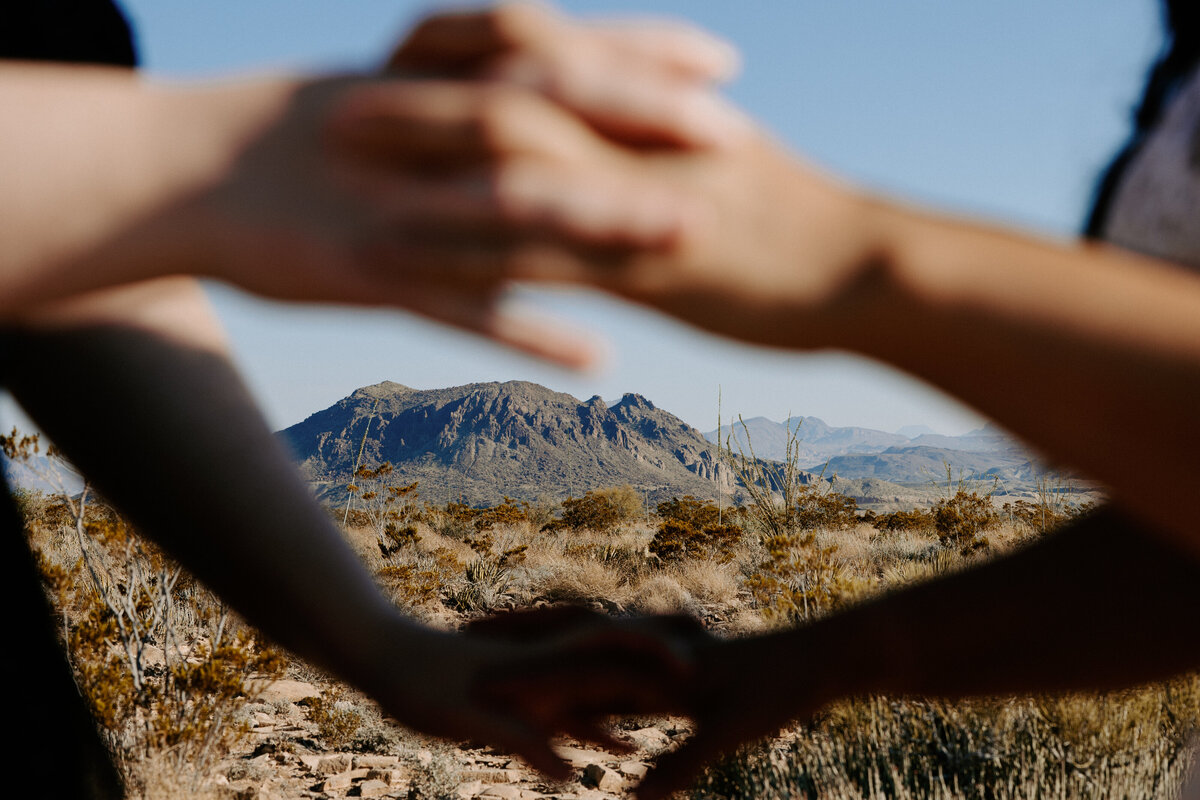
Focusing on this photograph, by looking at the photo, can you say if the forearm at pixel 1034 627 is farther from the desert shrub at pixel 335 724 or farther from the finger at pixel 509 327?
the desert shrub at pixel 335 724

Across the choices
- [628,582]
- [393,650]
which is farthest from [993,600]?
[628,582]

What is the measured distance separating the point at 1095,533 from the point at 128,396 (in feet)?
3.22

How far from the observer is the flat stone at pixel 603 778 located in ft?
13.5

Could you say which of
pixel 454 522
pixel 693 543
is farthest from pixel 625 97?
pixel 454 522

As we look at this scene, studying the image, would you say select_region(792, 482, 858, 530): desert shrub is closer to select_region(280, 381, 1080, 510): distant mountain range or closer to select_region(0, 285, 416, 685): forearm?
select_region(0, 285, 416, 685): forearm

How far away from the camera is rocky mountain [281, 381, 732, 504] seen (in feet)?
222

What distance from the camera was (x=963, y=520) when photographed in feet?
34.8

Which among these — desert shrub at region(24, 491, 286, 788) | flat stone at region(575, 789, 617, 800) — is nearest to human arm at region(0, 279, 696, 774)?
desert shrub at region(24, 491, 286, 788)

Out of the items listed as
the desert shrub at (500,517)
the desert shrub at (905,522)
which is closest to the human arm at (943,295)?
the desert shrub at (500,517)

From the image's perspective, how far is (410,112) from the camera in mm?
367

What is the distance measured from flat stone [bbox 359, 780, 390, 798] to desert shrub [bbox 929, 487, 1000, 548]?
7.99 metres

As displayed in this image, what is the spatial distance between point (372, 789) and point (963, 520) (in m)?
9.32

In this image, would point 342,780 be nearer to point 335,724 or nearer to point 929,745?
point 335,724

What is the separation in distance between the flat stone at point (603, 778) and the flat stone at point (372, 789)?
1142mm
